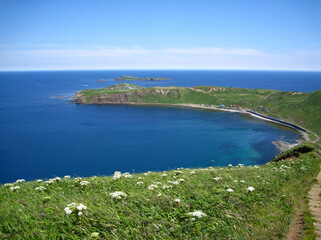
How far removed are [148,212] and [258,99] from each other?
575 feet

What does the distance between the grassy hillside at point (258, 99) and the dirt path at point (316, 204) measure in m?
98.3

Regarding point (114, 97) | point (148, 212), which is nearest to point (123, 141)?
point (148, 212)

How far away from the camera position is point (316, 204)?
11.7m

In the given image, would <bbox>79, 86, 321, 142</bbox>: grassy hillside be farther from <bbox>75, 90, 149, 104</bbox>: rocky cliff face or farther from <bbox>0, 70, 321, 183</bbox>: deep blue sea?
<bbox>0, 70, 321, 183</bbox>: deep blue sea

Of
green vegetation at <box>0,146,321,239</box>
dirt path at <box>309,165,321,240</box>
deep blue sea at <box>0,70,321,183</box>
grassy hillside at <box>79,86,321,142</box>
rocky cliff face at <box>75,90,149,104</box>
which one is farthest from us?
rocky cliff face at <box>75,90,149,104</box>

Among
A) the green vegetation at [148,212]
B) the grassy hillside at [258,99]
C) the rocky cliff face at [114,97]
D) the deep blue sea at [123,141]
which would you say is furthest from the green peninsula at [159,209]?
the rocky cliff face at [114,97]

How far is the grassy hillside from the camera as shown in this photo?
11312 cm

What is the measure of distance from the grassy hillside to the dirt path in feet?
322

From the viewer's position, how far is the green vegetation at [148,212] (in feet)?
20.7

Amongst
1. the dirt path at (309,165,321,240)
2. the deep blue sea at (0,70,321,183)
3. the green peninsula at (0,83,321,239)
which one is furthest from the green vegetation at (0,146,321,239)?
the deep blue sea at (0,70,321,183)

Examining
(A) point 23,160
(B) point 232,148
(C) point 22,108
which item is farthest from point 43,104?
(B) point 232,148

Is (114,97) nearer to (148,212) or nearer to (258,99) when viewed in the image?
(258,99)

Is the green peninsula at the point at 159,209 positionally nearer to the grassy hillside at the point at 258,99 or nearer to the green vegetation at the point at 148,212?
the green vegetation at the point at 148,212

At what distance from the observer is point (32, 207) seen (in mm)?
7484
